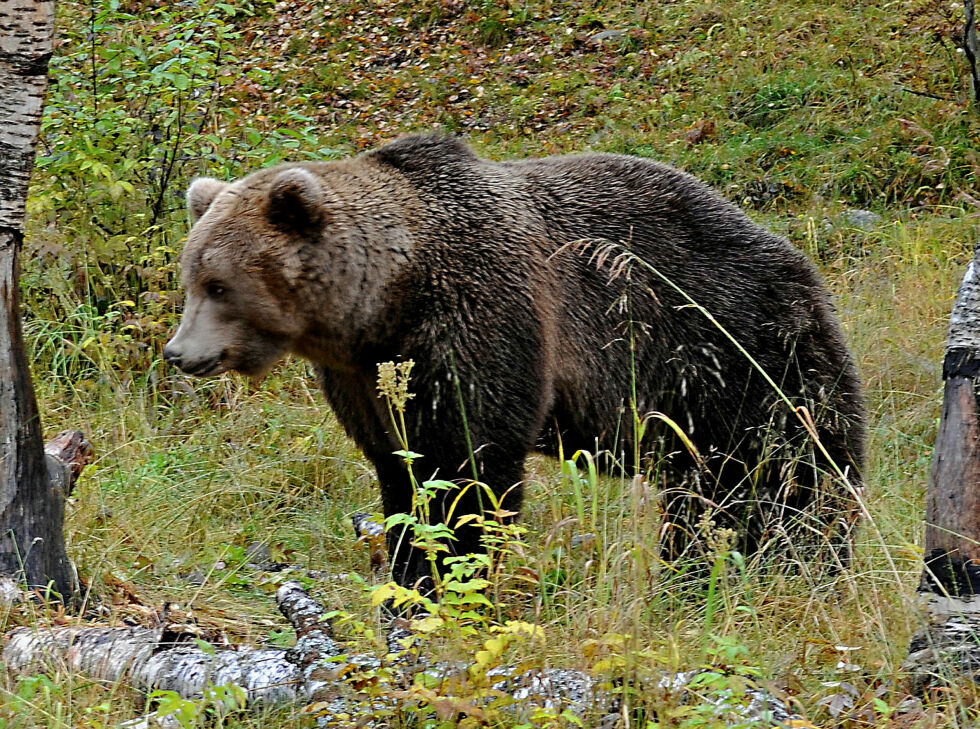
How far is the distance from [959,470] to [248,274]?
2.60 m

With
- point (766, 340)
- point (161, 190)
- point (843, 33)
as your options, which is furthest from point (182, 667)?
point (843, 33)

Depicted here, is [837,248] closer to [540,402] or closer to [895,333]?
[895,333]

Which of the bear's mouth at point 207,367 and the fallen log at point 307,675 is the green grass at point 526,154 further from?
the bear's mouth at point 207,367

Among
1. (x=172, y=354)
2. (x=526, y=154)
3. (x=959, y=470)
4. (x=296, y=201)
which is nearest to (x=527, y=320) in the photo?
(x=296, y=201)

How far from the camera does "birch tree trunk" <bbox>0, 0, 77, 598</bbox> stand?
407 cm

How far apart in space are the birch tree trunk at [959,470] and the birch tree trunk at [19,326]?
116 inches

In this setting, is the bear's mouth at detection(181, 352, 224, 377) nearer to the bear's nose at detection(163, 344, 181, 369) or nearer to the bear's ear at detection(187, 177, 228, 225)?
the bear's nose at detection(163, 344, 181, 369)

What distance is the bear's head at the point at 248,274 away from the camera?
174 inches

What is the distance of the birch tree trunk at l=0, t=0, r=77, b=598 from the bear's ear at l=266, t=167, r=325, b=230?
0.87 m

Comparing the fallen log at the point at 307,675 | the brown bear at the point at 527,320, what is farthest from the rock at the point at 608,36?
the fallen log at the point at 307,675

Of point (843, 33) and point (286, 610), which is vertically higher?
point (843, 33)

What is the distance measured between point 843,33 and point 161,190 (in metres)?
8.02

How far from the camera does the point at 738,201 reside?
32.3ft

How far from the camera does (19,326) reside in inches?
166
